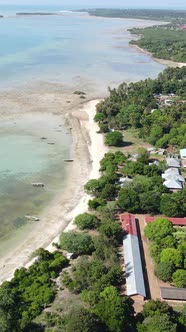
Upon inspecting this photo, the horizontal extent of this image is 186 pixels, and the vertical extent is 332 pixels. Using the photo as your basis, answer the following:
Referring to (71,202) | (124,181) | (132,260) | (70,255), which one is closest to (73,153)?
(124,181)

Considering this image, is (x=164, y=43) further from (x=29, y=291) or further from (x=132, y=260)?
(x=29, y=291)

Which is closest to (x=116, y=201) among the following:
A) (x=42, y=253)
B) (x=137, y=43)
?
(x=42, y=253)

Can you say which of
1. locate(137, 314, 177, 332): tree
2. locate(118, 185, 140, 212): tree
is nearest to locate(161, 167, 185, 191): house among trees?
locate(118, 185, 140, 212): tree

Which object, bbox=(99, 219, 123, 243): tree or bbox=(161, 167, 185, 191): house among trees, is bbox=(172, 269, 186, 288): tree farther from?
bbox=(161, 167, 185, 191): house among trees

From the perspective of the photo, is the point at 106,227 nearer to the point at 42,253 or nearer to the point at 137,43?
the point at 42,253

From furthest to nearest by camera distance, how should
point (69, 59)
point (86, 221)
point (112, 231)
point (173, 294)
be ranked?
point (69, 59), point (86, 221), point (112, 231), point (173, 294)

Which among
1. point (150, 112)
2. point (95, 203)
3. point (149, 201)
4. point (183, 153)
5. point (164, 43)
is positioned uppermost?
point (164, 43)
